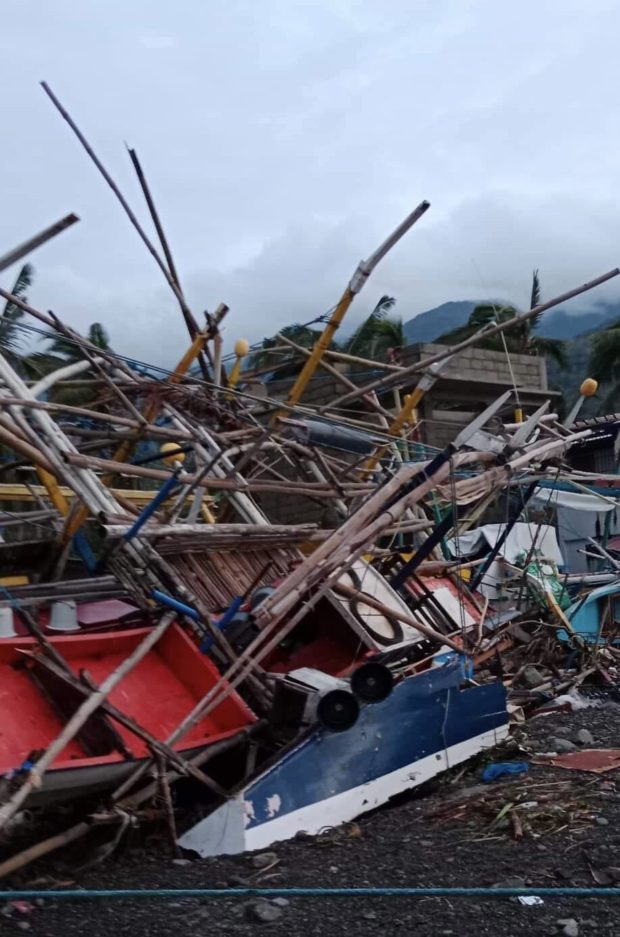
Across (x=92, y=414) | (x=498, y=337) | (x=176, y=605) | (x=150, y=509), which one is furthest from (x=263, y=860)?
(x=498, y=337)

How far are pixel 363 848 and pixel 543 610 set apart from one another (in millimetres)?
6405

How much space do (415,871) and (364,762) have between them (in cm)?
101

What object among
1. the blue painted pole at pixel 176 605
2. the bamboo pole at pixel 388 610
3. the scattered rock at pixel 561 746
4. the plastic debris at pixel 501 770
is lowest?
the scattered rock at pixel 561 746

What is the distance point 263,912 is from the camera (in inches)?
177

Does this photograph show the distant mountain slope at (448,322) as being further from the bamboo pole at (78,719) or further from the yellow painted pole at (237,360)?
the bamboo pole at (78,719)

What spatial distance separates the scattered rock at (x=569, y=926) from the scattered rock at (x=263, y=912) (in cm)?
116

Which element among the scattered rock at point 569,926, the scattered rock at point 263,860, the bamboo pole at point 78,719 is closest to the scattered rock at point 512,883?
the scattered rock at point 569,926

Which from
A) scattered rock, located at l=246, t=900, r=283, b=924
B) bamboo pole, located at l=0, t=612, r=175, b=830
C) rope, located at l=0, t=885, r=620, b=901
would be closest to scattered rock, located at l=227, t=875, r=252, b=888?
rope, located at l=0, t=885, r=620, b=901

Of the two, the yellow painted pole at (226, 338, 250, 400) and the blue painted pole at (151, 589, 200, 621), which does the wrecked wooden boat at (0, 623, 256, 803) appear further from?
the yellow painted pole at (226, 338, 250, 400)

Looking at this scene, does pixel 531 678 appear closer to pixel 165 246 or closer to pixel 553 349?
pixel 165 246

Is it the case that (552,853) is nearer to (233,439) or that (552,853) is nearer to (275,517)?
(233,439)

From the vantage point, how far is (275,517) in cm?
1756

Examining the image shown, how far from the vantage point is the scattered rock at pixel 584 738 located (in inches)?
320

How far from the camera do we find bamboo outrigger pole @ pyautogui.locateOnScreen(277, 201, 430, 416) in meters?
9.34
